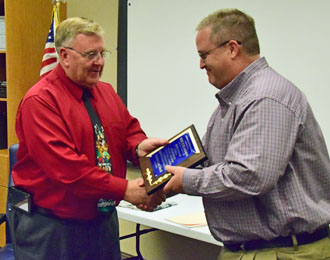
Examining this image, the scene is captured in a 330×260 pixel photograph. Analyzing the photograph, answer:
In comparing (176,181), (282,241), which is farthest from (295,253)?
(176,181)

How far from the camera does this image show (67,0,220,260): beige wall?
347 cm

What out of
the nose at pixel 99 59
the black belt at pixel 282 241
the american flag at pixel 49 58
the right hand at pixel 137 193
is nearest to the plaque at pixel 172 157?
the right hand at pixel 137 193

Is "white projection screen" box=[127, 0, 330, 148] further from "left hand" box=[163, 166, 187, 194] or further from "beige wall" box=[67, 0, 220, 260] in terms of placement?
"left hand" box=[163, 166, 187, 194]

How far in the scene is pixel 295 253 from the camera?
1.54m

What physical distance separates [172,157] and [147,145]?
0.35 m

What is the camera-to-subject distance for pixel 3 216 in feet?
8.63

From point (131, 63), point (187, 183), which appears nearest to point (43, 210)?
point (187, 183)

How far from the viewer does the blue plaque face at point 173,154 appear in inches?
67.6

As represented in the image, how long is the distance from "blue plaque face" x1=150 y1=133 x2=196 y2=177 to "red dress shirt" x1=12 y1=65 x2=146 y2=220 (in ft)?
0.66

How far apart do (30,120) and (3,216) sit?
95 cm

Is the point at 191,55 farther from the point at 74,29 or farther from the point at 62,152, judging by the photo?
the point at 62,152

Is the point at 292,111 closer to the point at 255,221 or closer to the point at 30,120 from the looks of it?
the point at 255,221

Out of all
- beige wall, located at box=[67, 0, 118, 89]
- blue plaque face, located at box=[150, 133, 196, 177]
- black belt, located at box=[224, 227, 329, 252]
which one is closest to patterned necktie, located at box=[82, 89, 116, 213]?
blue plaque face, located at box=[150, 133, 196, 177]

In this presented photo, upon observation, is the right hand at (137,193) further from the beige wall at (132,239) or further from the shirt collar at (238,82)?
the beige wall at (132,239)
